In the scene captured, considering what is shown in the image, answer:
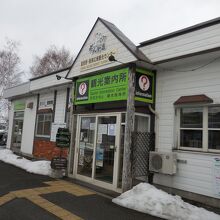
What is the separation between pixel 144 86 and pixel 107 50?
1.73 m

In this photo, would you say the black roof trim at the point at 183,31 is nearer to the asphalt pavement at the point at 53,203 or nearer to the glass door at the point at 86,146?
the glass door at the point at 86,146

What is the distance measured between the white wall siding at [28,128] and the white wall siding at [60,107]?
2510 mm

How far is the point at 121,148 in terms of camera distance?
8.22 meters

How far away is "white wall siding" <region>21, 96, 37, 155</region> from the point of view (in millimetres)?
15156

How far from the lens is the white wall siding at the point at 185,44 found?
654 centimetres

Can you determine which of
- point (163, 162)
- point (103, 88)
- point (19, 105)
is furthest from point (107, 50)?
point (19, 105)

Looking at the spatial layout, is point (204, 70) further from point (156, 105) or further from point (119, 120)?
point (119, 120)

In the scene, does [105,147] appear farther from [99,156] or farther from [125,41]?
[125,41]

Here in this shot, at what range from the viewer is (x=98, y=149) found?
8953 millimetres

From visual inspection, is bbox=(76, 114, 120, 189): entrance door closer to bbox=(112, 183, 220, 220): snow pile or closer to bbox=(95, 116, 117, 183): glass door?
bbox=(95, 116, 117, 183): glass door

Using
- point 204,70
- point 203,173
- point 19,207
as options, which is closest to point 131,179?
point 203,173

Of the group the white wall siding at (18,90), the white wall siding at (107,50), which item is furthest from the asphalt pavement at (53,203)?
the white wall siding at (18,90)

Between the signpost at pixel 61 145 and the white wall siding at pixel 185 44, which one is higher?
the white wall siding at pixel 185 44

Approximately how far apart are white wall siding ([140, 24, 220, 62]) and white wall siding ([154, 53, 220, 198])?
0.34m
